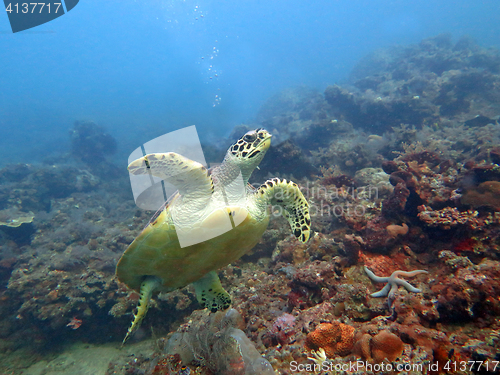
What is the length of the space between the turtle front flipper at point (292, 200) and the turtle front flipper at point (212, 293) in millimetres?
1739

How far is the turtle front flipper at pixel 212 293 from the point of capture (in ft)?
12.7

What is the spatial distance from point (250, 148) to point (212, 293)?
2.76 m

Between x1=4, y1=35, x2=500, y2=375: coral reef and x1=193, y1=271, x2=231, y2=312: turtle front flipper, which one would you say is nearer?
x1=4, y1=35, x2=500, y2=375: coral reef

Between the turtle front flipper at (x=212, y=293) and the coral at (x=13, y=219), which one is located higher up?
the coral at (x=13, y=219)

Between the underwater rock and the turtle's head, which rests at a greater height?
the underwater rock

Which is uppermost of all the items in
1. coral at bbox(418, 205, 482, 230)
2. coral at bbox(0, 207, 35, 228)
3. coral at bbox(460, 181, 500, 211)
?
coral at bbox(0, 207, 35, 228)

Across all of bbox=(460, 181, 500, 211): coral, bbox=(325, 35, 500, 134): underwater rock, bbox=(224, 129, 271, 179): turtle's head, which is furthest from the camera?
bbox=(325, 35, 500, 134): underwater rock

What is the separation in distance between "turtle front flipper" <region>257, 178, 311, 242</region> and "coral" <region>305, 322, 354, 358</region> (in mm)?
1228


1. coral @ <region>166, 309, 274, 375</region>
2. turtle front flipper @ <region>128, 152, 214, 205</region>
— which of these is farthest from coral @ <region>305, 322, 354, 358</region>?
turtle front flipper @ <region>128, 152, 214, 205</region>

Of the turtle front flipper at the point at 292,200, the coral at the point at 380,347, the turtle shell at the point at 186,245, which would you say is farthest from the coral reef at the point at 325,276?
the turtle shell at the point at 186,245

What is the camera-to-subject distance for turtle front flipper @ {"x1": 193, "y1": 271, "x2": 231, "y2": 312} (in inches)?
153

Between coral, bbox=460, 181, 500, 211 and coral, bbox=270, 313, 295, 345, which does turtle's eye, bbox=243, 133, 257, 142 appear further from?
coral, bbox=460, 181, 500, 211

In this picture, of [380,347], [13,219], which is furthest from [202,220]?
[13,219]

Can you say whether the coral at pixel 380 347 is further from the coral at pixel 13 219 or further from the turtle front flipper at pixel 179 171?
the coral at pixel 13 219
